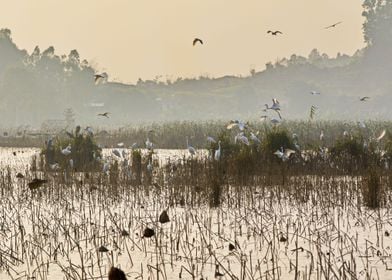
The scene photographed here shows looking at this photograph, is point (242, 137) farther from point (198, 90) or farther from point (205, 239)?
point (198, 90)

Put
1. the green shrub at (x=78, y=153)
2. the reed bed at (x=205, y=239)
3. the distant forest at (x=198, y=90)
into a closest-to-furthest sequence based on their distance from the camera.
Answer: the reed bed at (x=205, y=239)
the green shrub at (x=78, y=153)
the distant forest at (x=198, y=90)

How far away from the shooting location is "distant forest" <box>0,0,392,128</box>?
77.8 meters

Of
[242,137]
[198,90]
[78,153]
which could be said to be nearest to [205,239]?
[242,137]

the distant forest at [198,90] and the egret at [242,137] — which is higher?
the distant forest at [198,90]

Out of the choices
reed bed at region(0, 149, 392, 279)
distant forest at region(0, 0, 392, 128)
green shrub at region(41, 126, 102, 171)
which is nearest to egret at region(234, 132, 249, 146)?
reed bed at region(0, 149, 392, 279)

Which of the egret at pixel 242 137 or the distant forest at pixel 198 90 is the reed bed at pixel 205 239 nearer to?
the egret at pixel 242 137

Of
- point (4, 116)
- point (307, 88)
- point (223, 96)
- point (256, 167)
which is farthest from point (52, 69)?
point (256, 167)

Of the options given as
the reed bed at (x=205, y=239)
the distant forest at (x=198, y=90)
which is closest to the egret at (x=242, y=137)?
the reed bed at (x=205, y=239)

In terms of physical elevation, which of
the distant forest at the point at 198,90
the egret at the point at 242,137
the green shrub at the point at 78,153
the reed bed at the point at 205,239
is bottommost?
the reed bed at the point at 205,239

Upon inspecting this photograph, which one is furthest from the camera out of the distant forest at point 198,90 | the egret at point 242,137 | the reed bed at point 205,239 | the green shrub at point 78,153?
the distant forest at point 198,90

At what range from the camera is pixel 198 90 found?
413 ft

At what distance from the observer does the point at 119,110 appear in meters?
103

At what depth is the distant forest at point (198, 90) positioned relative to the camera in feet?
255

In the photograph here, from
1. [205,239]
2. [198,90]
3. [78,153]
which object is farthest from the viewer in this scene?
[198,90]
